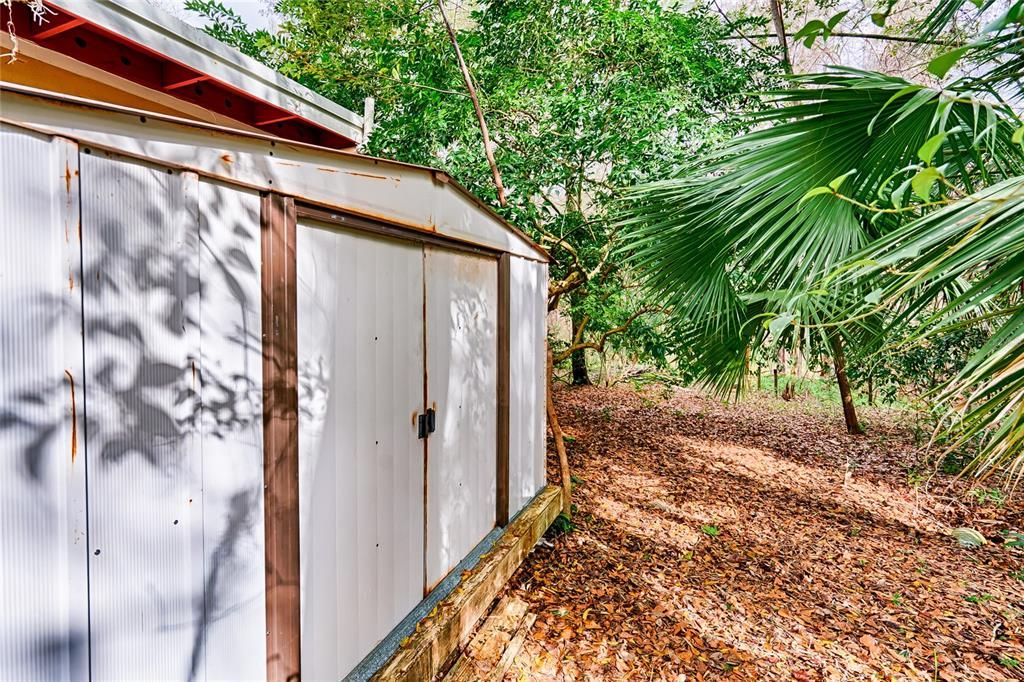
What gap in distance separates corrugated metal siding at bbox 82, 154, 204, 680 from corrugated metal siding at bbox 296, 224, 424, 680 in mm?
419

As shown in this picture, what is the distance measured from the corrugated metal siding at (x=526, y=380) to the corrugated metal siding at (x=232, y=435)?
2.13 metres

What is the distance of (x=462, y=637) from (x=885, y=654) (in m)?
2.33

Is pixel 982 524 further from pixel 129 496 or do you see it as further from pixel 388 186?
pixel 129 496

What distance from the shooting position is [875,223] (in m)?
2.76

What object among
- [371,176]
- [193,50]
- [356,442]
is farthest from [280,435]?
[193,50]

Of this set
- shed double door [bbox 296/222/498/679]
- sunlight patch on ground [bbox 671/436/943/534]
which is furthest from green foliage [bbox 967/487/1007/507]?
shed double door [bbox 296/222/498/679]

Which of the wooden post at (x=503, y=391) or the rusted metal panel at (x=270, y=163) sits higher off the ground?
the rusted metal panel at (x=270, y=163)

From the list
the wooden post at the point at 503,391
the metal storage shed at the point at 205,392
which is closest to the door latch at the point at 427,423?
the metal storage shed at the point at 205,392

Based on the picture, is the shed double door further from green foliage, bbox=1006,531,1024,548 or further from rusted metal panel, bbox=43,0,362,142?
green foliage, bbox=1006,531,1024,548

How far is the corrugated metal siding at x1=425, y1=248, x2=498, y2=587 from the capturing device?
2752 mm

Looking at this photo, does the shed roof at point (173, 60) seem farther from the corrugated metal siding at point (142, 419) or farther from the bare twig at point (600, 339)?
the bare twig at point (600, 339)

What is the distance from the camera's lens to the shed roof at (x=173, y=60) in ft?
7.06

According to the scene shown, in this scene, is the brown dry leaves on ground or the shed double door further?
the brown dry leaves on ground

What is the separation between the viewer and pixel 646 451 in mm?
6812
